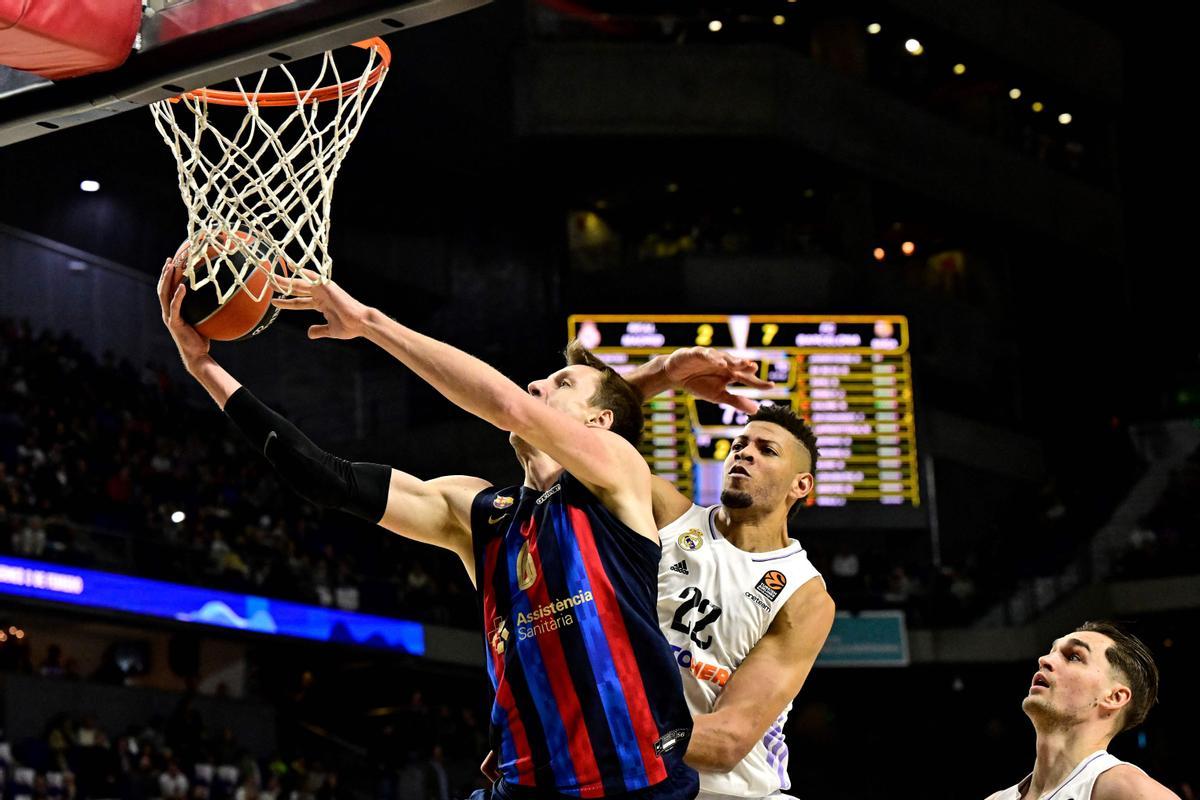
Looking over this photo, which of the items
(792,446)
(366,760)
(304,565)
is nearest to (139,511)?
(304,565)

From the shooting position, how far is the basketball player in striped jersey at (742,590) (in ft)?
13.5

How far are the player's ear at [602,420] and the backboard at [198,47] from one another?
1.06 meters

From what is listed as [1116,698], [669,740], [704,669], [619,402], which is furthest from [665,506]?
[1116,698]

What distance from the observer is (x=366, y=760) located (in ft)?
59.7

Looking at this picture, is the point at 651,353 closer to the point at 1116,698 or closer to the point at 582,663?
the point at 1116,698

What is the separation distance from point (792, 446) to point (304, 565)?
1404 centimetres

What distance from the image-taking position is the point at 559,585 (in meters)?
3.62

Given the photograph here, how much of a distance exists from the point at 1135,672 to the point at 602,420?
1.74 meters

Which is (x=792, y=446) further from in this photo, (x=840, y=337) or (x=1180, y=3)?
(x=1180, y=3)

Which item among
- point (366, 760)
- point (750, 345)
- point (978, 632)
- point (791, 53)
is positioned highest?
point (791, 53)

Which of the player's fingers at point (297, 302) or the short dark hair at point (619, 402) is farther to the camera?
the short dark hair at point (619, 402)

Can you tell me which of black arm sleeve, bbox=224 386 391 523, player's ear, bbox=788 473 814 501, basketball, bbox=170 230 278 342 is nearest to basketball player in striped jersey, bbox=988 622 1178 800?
player's ear, bbox=788 473 814 501

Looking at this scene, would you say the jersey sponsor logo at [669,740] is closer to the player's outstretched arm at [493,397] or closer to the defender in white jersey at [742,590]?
the defender in white jersey at [742,590]

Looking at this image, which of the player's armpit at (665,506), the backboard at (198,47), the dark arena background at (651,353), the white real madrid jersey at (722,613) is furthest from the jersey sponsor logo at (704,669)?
the dark arena background at (651,353)
